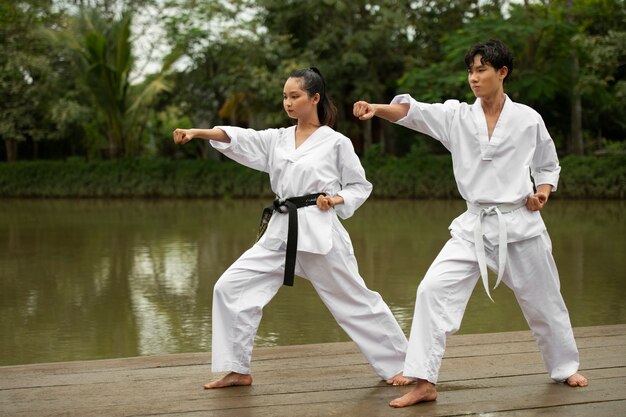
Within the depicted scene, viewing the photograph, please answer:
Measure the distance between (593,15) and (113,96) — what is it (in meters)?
10.9

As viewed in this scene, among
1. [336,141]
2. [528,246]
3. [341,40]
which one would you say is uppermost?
[341,40]

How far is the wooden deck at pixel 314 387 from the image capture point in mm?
3588

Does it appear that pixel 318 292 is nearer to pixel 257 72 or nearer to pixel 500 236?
pixel 500 236

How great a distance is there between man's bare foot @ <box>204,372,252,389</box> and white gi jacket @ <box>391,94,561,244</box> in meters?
1.08

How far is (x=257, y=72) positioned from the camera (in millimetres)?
21016

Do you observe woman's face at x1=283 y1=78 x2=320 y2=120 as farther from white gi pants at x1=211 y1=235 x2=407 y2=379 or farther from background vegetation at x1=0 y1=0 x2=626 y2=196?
background vegetation at x1=0 y1=0 x2=626 y2=196

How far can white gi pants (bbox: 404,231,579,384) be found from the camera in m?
3.73

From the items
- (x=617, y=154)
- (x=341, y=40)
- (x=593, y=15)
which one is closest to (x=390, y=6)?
(x=341, y=40)

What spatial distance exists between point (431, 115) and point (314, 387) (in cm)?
123

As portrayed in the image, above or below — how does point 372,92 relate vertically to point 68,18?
below

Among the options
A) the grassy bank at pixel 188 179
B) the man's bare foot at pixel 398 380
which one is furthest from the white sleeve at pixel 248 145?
the grassy bank at pixel 188 179

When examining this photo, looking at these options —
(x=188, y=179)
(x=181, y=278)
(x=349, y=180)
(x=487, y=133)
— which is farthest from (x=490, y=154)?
(x=188, y=179)

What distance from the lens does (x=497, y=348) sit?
459cm

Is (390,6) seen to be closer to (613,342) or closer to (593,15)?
(593,15)
